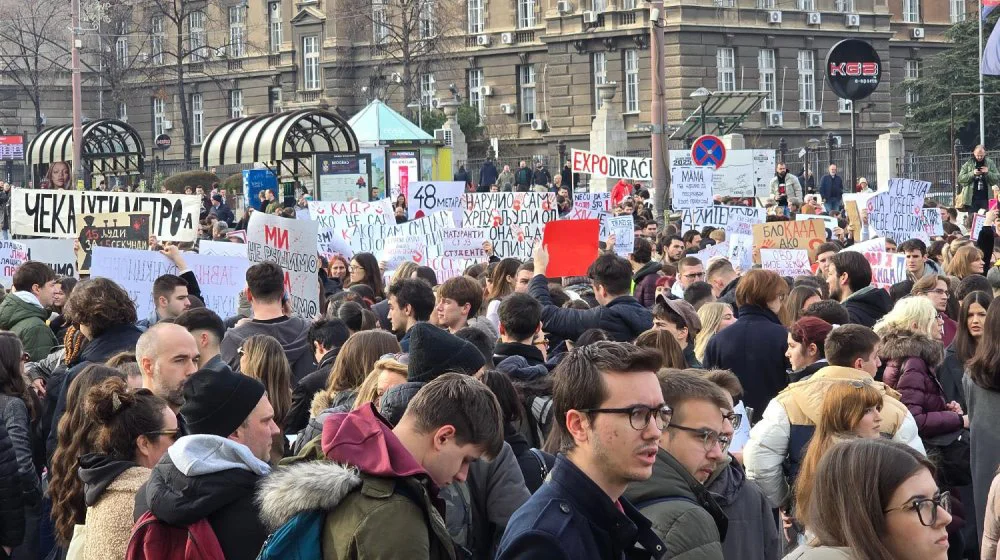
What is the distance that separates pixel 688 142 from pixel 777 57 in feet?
61.8

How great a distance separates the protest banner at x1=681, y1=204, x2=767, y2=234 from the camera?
1742 centimetres

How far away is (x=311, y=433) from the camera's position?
591 centimetres

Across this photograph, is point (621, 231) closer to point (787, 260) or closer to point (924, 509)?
point (787, 260)

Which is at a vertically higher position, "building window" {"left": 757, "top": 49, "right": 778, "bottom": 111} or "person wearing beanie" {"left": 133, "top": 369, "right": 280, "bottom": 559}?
"building window" {"left": 757, "top": 49, "right": 778, "bottom": 111}

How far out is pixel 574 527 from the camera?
12.4 feet

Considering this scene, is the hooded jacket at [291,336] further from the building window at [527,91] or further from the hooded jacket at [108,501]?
the building window at [527,91]

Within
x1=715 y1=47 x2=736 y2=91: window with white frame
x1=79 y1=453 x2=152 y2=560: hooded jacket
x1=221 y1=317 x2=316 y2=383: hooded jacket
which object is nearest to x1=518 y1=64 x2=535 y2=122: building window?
x1=715 y1=47 x2=736 y2=91: window with white frame

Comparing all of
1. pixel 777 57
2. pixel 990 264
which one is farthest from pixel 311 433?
pixel 777 57

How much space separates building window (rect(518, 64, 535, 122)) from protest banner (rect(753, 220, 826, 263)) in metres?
46.2

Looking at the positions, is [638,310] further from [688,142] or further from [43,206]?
[688,142]

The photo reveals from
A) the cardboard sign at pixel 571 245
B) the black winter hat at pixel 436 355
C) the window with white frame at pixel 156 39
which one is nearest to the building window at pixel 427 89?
the window with white frame at pixel 156 39

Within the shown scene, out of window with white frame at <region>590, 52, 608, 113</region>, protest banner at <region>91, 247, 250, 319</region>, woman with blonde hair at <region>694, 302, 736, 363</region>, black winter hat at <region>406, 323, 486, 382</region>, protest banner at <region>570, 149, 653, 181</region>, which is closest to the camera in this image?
black winter hat at <region>406, 323, 486, 382</region>

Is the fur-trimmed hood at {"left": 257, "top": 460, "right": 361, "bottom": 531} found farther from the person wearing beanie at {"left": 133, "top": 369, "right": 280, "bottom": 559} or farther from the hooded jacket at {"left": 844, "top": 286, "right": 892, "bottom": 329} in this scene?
the hooded jacket at {"left": 844, "top": 286, "right": 892, "bottom": 329}

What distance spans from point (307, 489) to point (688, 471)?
1.22 meters
